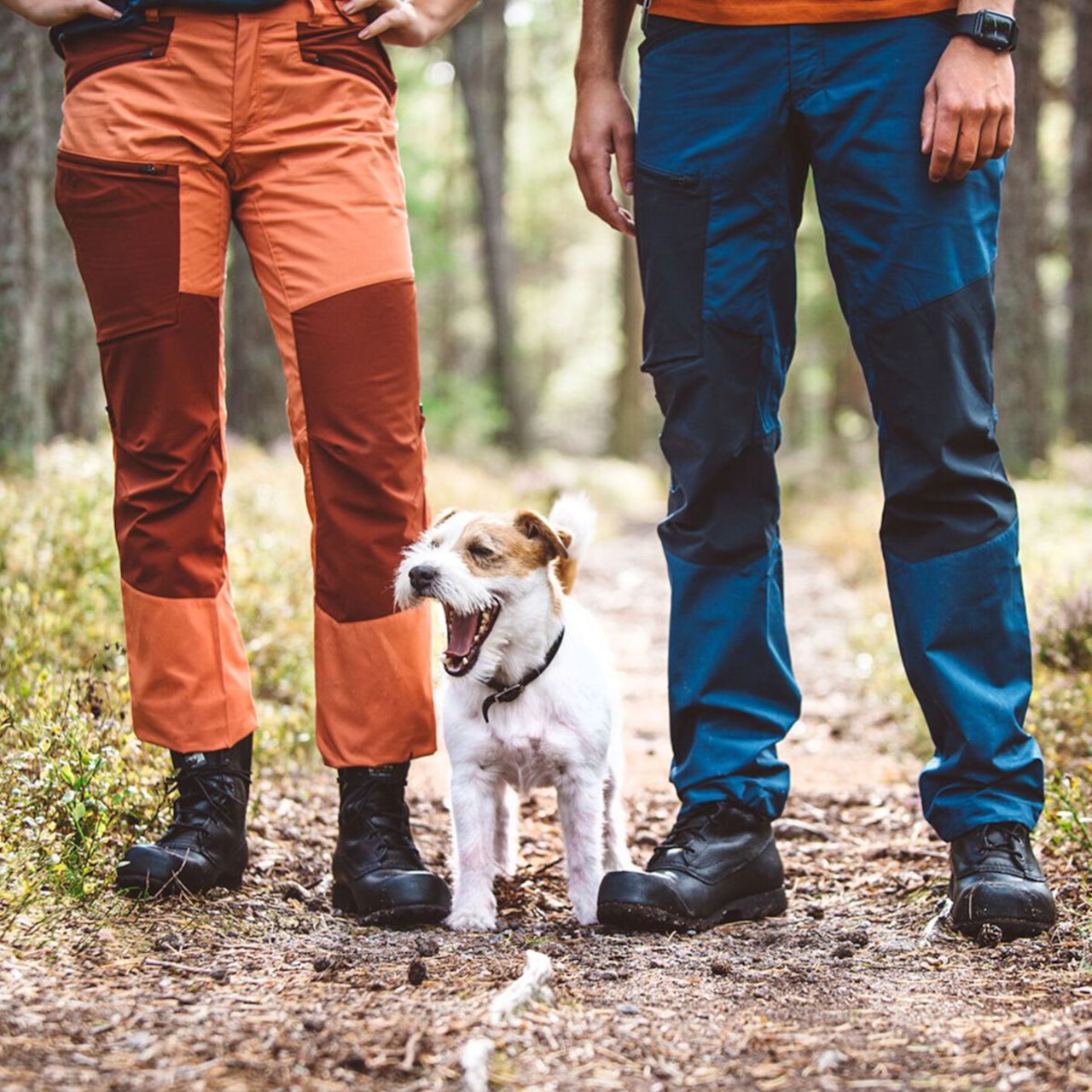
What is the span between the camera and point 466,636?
10.7 ft

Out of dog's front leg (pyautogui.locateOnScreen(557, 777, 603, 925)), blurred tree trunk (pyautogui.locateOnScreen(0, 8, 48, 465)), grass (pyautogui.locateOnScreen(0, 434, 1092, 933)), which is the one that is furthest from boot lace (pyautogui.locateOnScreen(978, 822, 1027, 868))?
blurred tree trunk (pyautogui.locateOnScreen(0, 8, 48, 465))

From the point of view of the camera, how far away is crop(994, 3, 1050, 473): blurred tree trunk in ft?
38.1

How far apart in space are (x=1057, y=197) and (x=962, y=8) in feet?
71.8

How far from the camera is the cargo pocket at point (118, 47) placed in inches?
115

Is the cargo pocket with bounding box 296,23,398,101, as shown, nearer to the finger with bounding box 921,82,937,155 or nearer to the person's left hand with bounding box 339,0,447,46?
the person's left hand with bounding box 339,0,447,46

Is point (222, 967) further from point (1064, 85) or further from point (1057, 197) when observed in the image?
point (1057, 197)

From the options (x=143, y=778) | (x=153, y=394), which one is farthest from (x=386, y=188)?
(x=143, y=778)

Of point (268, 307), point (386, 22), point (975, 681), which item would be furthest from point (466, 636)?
point (386, 22)

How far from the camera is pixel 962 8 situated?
2.83 m

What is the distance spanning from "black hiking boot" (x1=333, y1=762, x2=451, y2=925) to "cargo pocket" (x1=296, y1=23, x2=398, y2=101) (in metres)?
1.63

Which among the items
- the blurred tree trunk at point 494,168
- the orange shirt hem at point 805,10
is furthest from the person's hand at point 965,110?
the blurred tree trunk at point 494,168

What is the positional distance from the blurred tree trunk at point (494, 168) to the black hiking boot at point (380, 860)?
1601 centimetres

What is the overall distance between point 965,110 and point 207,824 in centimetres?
233

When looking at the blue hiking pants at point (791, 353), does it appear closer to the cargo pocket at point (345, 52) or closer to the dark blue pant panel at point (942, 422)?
the dark blue pant panel at point (942, 422)
